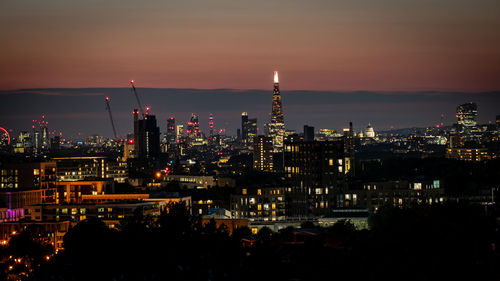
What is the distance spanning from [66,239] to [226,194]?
139 ft

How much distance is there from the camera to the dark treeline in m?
44.2

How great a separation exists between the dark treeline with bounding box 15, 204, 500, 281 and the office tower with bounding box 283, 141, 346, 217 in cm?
2298

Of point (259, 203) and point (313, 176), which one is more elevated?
point (313, 176)

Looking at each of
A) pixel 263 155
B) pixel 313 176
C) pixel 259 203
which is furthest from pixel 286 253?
pixel 263 155

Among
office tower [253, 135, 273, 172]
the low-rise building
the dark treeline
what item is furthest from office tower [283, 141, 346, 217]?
office tower [253, 135, 273, 172]

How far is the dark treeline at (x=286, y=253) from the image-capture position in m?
44.2

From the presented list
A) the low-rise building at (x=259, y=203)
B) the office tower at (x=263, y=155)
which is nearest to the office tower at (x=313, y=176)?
the low-rise building at (x=259, y=203)

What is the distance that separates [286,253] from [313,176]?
3414 centimetres

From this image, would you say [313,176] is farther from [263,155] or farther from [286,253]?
[263,155]

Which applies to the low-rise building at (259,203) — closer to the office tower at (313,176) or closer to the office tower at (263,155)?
the office tower at (313,176)

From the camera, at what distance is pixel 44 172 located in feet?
317

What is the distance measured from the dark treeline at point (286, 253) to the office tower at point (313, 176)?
905 inches

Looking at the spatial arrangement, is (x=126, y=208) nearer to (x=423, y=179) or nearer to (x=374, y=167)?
(x=423, y=179)

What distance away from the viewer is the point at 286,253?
54062 millimetres
